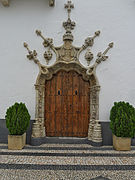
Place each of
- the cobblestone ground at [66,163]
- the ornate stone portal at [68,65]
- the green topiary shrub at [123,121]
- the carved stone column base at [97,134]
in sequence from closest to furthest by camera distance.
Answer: the cobblestone ground at [66,163], the green topiary shrub at [123,121], the carved stone column base at [97,134], the ornate stone portal at [68,65]

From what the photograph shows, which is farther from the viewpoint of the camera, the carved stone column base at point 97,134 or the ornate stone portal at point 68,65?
the ornate stone portal at point 68,65

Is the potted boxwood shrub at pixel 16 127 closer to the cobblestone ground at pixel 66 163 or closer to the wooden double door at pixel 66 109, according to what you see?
the cobblestone ground at pixel 66 163

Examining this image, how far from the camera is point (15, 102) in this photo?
446 cm

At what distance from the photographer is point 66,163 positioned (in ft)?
10.5

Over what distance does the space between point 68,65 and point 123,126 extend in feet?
7.58

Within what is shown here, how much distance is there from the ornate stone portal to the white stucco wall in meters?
0.15

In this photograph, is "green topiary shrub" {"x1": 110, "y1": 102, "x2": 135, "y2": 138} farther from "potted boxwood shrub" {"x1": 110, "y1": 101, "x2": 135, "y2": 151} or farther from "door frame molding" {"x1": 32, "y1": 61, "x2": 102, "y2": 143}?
"door frame molding" {"x1": 32, "y1": 61, "x2": 102, "y2": 143}

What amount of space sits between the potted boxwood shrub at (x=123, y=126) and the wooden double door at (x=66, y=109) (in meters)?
0.89

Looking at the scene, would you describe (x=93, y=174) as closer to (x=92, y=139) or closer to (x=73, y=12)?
(x=92, y=139)

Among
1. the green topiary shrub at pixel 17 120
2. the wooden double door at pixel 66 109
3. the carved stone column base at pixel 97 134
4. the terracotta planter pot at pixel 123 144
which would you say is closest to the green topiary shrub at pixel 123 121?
the terracotta planter pot at pixel 123 144

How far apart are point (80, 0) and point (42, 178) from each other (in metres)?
4.85

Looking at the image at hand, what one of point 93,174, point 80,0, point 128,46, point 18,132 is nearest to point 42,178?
point 93,174

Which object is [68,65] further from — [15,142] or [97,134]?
[15,142]

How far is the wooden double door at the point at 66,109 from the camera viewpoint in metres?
4.63
